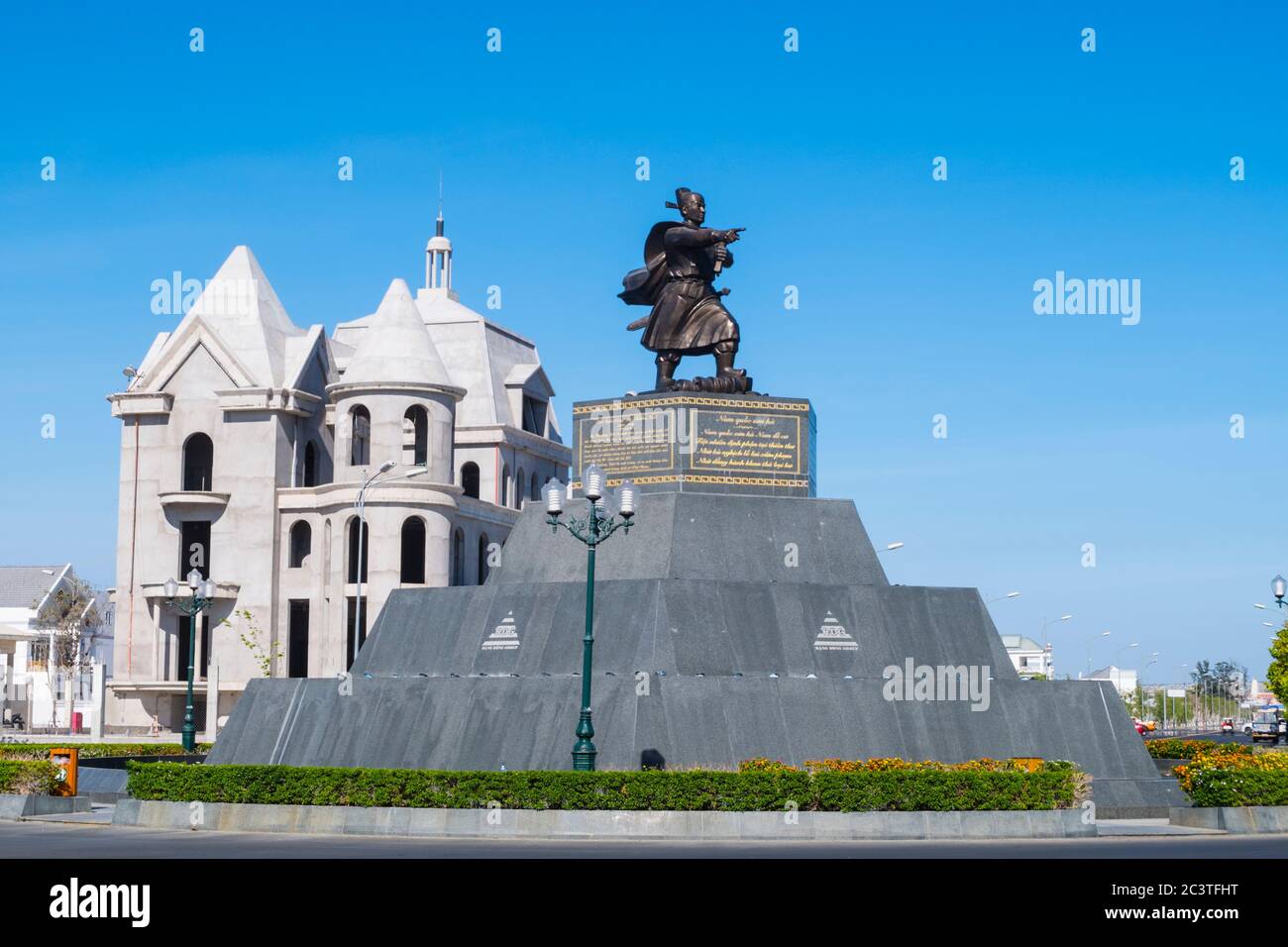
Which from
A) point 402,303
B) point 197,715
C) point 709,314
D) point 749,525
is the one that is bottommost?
point 197,715

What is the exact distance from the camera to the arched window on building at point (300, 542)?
74188 mm

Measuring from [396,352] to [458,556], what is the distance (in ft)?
29.0

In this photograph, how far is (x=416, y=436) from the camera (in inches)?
2968

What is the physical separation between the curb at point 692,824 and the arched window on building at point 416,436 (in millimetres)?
47031

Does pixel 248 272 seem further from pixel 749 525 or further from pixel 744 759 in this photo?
pixel 744 759

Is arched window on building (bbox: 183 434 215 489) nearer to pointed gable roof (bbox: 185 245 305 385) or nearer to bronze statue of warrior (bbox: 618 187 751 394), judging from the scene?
pointed gable roof (bbox: 185 245 305 385)

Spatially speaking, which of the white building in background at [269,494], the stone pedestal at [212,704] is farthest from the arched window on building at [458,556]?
the stone pedestal at [212,704]

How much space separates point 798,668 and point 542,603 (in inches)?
184

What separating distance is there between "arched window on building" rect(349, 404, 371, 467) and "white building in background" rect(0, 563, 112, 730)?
3749 cm

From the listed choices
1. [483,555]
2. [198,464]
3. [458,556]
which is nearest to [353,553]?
[458,556]

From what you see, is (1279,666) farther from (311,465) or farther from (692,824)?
(692,824)

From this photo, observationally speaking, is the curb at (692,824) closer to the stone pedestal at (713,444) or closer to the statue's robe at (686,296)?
the stone pedestal at (713,444)

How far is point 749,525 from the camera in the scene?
104 ft
